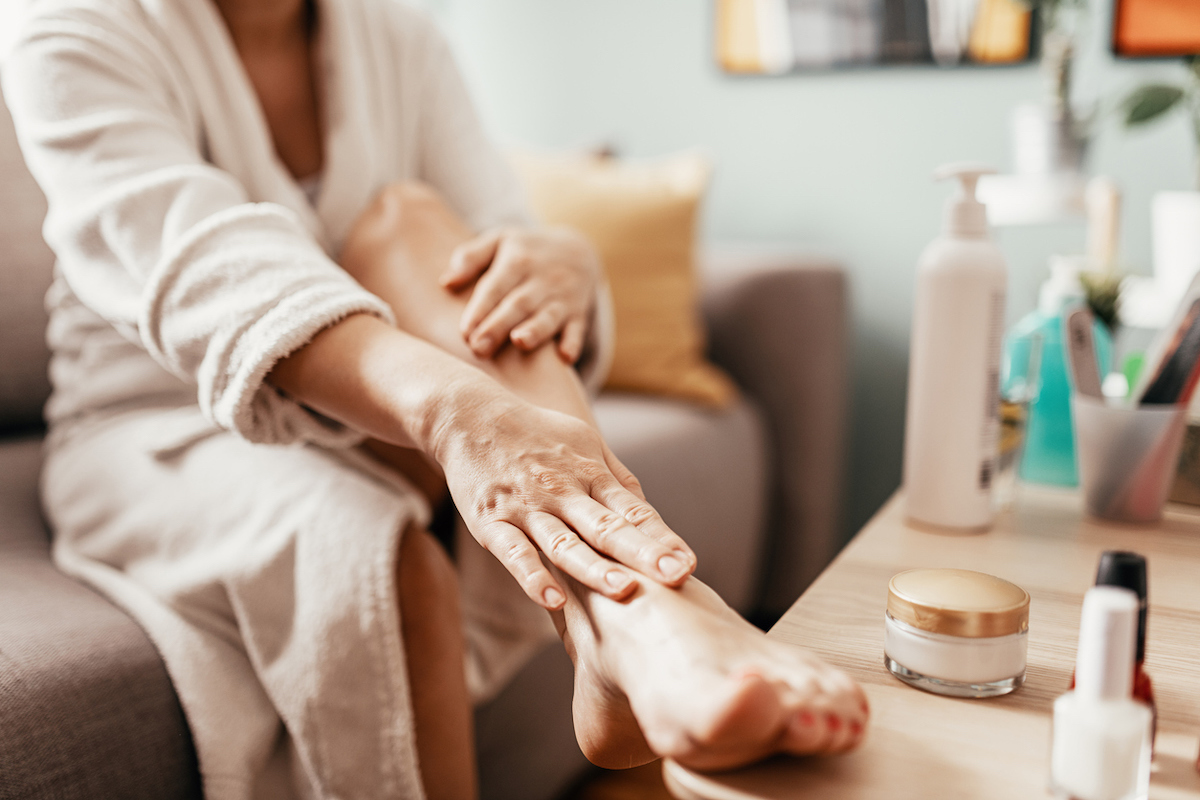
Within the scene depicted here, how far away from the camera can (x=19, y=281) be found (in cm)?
94

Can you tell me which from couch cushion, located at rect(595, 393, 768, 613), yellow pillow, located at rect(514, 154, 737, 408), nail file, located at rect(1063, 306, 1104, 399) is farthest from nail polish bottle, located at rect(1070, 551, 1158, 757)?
yellow pillow, located at rect(514, 154, 737, 408)

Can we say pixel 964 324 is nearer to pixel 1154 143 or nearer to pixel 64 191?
pixel 64 191

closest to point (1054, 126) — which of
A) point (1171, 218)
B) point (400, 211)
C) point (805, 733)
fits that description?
point (1171, 218)

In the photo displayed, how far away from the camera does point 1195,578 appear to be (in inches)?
21.1

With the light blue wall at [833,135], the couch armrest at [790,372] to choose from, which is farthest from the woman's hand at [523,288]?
the light blue wall at [833,135]

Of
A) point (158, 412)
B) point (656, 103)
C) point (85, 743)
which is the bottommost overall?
point (85, 743)

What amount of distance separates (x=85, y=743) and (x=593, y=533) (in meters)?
0.38

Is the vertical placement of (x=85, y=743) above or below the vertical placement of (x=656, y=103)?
below

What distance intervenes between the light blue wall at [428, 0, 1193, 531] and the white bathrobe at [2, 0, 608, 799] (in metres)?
1.05

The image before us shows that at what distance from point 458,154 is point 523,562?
62cm

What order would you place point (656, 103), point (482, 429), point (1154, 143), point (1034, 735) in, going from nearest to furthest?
point (1034, 735) → point (482, 429) → point (1154, 143) → point (656, 103)

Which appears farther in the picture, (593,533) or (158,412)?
(158,412)

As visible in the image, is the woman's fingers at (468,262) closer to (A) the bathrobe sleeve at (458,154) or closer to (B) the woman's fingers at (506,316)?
(B) the woman's fingers at (506,316)

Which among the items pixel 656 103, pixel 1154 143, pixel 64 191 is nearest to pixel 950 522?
pixel 64 191
